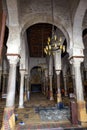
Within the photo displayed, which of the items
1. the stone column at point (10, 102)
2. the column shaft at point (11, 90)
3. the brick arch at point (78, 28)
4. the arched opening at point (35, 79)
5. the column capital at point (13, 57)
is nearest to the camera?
the stone column at point (10, 102)

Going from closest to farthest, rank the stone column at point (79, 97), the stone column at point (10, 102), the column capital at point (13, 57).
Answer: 1. the stone column at point (10, 102)
2. the stone column at point (79, 97)
3. the column capital at point (13, 57)

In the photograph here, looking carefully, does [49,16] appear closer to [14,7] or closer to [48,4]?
[48,4]

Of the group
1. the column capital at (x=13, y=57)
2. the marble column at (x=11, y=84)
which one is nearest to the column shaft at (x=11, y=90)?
the marble column at (x=11, y=84)

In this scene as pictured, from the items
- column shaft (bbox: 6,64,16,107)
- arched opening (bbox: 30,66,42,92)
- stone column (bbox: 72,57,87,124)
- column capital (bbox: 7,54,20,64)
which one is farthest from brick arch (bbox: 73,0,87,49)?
arched opening (bbox: 30,66,42,92)

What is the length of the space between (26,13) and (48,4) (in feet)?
4.57

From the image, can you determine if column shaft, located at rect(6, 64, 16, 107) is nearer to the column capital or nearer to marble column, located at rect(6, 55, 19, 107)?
marble column, located at rect(6, 55, 19, 107)

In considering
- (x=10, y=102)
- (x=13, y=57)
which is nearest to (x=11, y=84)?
(x=10, y=102)

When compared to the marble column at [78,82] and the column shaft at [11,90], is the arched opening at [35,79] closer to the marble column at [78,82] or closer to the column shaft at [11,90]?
the marble column at [78,82]

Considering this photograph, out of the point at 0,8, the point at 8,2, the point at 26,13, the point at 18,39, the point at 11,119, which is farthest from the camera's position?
the point at 26,13

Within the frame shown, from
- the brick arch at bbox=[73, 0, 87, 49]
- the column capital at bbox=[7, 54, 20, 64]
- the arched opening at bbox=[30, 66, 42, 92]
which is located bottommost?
the arched opening at bbox=[30, 66, 42, 92]

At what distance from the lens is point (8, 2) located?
20.0 feet

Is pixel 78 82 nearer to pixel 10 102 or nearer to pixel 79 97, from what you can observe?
pixel 79 97

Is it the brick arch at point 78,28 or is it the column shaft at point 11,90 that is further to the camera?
the brick arch at point 78,28

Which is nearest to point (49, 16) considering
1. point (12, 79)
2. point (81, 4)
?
point (81, 4)
